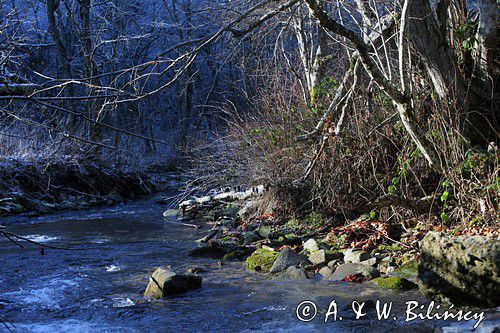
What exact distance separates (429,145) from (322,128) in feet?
8.79

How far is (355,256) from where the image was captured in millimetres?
6398

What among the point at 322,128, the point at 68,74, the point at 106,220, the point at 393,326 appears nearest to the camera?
the point at 393,326

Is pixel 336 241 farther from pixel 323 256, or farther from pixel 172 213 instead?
pixel 172 213

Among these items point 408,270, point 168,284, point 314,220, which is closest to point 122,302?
point 168,284

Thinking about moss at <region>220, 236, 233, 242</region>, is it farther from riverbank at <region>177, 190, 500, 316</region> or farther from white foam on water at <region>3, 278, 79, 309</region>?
white foam on water at <region>3, 278, 79, 309</region>

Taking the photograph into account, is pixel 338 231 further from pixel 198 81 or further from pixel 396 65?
pixel 198 81

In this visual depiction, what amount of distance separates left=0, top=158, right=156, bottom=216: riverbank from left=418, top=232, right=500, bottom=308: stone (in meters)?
9.67

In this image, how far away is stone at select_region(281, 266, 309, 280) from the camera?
605cm

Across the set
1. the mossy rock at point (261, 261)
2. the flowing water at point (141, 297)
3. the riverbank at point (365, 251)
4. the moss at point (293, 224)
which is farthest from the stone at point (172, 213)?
the mossy rock at point (261, 261)

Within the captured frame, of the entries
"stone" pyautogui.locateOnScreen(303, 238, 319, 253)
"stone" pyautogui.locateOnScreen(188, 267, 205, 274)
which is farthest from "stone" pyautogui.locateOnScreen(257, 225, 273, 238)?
"stone" pyautogui.locateOnScreen(188, 267, 205, 274)

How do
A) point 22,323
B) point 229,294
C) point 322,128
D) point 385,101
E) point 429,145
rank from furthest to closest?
point 322,128 < point 385,101 < point 429,145 < point 229,294 < point 22,323

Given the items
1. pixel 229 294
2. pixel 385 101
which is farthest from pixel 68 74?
pixel 229 294

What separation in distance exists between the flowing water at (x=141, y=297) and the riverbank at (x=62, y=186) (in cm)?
474

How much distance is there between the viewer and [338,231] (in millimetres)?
7844
